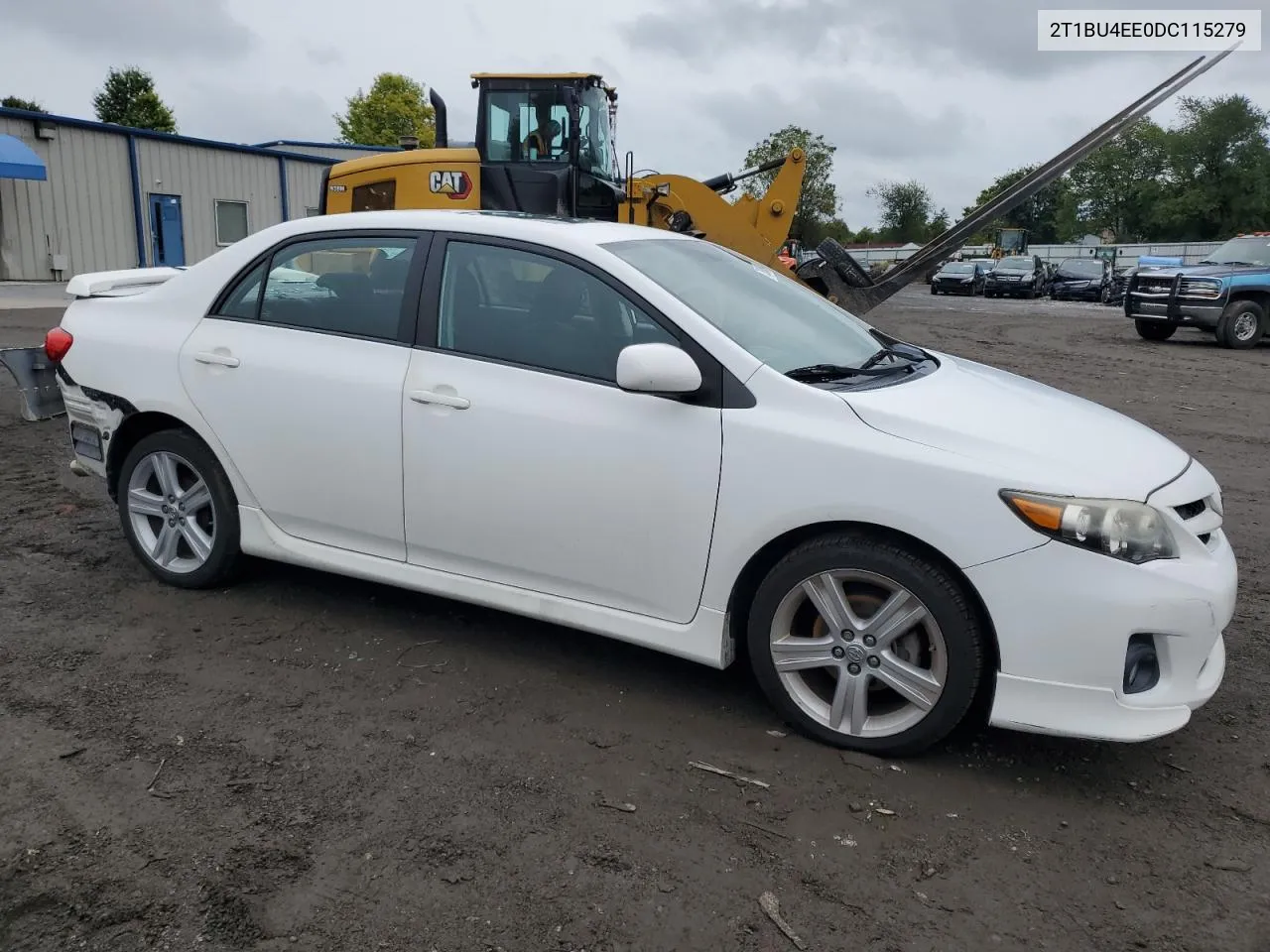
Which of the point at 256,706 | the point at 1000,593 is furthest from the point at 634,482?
the point at 256,706

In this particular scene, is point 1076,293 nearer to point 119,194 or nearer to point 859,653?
point 119,194

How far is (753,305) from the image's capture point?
390cm

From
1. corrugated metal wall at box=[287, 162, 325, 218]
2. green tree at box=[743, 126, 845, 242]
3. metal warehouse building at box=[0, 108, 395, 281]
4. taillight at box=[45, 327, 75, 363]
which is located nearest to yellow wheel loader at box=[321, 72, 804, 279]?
taillight at box=[45, 327, 75, 363]

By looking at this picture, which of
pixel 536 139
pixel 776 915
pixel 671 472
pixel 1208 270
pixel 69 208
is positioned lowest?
pixel 776 915

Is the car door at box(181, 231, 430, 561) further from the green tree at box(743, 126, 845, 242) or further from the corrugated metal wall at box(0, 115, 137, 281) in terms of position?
the green tree at box(743, 126, 845, 242)

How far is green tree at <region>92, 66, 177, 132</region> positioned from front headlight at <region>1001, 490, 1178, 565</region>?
220 feet

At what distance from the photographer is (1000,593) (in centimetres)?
297

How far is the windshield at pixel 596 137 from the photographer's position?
36.9 feet

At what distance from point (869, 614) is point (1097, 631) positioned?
653mm

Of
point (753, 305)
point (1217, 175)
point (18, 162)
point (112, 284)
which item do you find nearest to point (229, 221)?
point (18, 162)

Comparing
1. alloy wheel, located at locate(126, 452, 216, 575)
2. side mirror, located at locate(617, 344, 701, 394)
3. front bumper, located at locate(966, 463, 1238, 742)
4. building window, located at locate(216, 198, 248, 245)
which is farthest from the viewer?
building window, located at locate(216, 198, 248, 245)

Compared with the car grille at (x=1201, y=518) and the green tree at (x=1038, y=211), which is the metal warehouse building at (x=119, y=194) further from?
the green tree at (x=1038, y=211)

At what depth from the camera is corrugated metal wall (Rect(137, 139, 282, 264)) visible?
28.8m

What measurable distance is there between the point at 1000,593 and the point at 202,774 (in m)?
2.42
